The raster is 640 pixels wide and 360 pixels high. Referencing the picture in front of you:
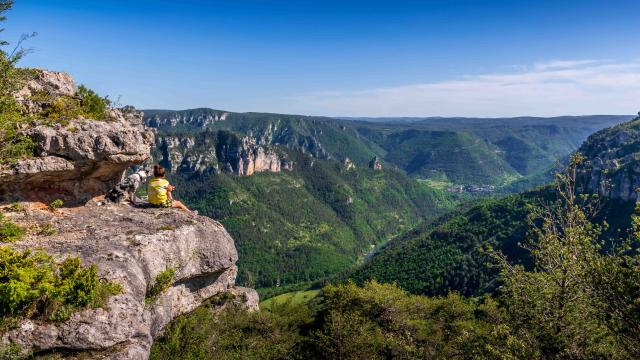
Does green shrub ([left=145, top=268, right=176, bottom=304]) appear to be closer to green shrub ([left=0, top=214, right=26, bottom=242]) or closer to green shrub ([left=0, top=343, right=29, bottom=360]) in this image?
green shrub ([left=0, top=214, right=26, bottom=242])

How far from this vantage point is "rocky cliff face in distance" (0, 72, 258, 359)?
1212 centimetres

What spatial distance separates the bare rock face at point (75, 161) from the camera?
57.2 feet

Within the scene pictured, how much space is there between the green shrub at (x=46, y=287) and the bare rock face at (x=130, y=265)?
0.34 m

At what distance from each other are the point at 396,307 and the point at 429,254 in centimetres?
14232

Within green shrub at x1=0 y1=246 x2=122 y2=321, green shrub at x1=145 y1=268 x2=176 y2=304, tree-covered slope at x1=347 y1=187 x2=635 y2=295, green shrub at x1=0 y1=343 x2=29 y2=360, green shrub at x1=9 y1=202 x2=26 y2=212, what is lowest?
tree-covered slope at x1=347 y1=187 x2=635 y2=295

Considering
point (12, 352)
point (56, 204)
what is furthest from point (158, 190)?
point (12, 352)

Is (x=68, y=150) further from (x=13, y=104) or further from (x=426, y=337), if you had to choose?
(x=426, y=337)

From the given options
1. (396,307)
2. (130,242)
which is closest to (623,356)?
(130,242)

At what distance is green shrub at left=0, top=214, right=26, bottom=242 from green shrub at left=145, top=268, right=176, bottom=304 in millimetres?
5494

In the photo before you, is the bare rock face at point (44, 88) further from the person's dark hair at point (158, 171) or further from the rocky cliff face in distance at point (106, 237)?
the person's dark hair at point (158, 171)

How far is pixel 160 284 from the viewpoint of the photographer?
57.0 ft

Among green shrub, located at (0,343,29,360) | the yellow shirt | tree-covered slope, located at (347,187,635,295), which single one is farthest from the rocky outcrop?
tree-covered slope, located at (347,187,635,295)

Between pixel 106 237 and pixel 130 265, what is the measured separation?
8.87 feet

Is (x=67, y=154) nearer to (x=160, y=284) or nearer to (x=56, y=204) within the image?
(x=56, y=204)
